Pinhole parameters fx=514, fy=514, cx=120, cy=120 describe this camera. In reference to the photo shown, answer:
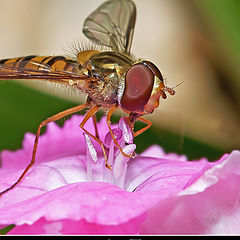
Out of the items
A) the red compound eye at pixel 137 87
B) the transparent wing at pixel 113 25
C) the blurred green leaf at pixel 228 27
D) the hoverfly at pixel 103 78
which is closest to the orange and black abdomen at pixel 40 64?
the hoverfly at pixel 103 78

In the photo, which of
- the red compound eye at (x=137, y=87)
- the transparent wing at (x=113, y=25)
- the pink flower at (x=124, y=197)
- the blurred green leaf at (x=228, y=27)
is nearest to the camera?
the pink flower at (x=124, y=197)

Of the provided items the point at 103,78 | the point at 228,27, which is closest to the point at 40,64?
the point at 103,78

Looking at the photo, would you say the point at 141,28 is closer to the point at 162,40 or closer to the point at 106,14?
the point at 162,40

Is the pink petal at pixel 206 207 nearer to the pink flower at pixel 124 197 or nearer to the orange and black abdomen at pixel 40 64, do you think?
the pink flower at pixel 124 197

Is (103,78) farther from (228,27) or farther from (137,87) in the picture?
(228,27)

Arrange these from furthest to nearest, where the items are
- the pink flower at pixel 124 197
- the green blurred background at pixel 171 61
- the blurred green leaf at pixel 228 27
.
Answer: the blurred green leaf at pixel 228 27, the green blurred background at pixel 171 61, the pink flower at pixel 124 197
